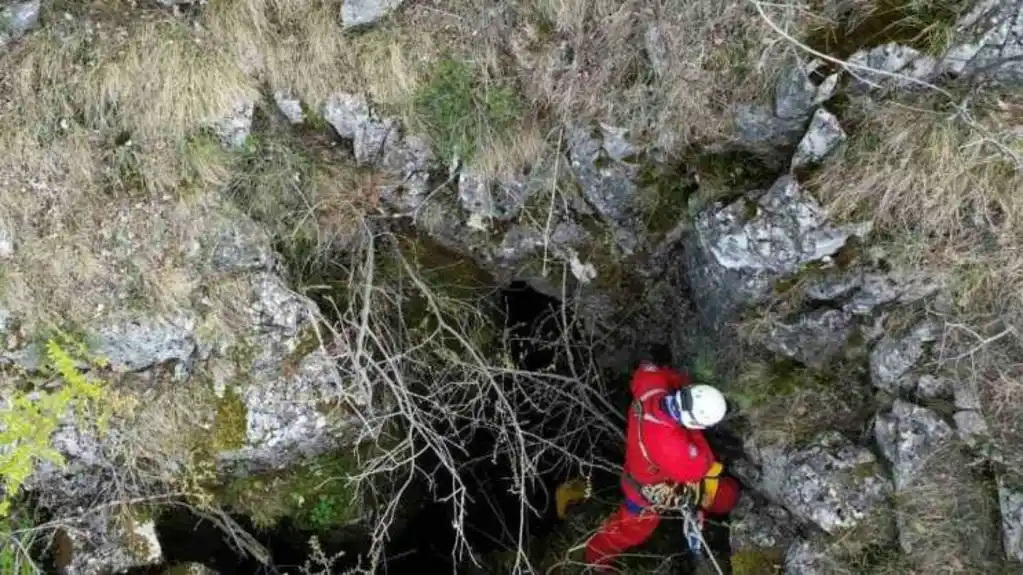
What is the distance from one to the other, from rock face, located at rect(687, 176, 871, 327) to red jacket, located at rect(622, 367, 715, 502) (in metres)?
0.57

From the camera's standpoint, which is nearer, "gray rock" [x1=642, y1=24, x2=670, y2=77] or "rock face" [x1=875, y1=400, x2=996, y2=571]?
"rock face" [x1=875, y1=400, x2=996, y2=571]

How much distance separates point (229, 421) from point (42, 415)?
92cm

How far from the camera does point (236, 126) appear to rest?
169 inches

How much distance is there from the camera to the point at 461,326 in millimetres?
4992

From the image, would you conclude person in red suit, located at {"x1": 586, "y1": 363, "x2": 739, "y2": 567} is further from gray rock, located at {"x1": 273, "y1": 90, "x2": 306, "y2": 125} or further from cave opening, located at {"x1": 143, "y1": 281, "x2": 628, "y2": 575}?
gray rock, located at {"x1": 273, "y1": 90, "x2": 306, "y2": 125}

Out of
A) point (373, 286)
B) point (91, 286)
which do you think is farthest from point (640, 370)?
point (91, 286)

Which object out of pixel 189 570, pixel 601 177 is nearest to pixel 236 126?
pixel 601 177

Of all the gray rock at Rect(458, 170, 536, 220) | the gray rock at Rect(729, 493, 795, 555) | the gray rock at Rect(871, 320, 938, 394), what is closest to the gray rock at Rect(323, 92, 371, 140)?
the gray rock at Rect(458, 170, 536, 220)

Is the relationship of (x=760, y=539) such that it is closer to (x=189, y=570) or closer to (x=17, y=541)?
(x=189, y=570)

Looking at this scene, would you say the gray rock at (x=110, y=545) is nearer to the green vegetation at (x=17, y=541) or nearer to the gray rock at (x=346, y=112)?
the green vegetation at (x=17, y=541)

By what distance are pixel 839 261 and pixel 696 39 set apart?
4.24 feet

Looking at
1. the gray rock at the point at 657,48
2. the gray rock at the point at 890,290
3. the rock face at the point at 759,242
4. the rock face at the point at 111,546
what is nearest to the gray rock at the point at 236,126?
the gray rock at the point at 657,48

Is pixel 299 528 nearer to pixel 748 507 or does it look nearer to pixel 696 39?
pixel 748 507

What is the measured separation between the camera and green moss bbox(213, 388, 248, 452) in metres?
4.54
